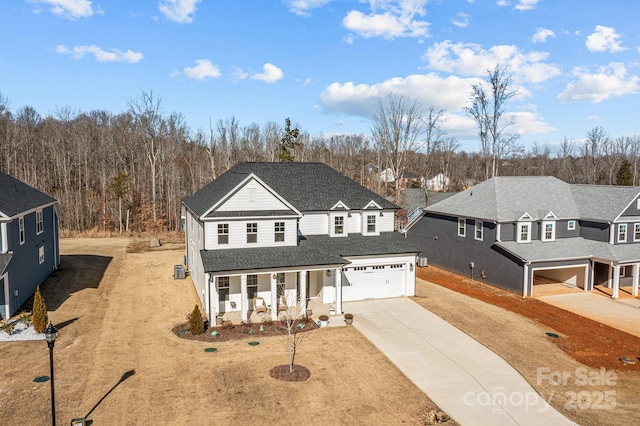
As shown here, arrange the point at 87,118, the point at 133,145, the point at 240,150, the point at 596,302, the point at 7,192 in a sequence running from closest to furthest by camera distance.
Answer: the point at 7,192 < the point at 596,302 < the point at 133,145 < the point at 240,150 < the point at 87,118

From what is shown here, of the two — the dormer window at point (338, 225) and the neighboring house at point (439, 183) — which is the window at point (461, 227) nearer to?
the dormer window at point (338, 225)

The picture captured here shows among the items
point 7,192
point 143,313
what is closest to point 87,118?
point 7,192

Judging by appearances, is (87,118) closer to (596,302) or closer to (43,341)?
(43,341)

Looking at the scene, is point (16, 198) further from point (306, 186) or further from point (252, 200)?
point (306, 186)

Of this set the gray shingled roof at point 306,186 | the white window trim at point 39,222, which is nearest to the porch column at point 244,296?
the gray shingled roof at point 306,186

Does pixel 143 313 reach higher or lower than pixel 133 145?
lower

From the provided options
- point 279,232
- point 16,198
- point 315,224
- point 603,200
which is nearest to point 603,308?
point 603,200
